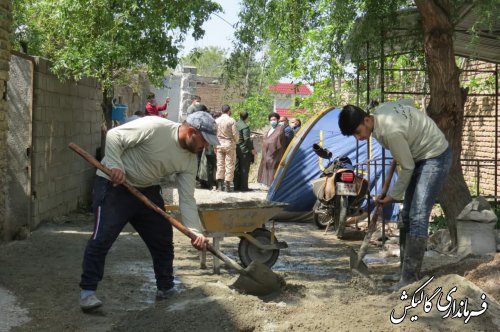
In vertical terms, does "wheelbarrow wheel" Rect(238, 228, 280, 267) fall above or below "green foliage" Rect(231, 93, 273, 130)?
below

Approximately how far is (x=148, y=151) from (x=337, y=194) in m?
5.37

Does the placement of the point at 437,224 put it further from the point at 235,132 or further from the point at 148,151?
the point at 235,132

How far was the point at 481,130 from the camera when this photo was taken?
14.2 metres

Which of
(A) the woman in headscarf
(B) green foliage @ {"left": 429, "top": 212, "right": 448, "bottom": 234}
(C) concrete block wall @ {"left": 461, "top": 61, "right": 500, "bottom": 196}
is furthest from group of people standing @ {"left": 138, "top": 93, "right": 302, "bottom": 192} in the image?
(B) green foliage @ {"left": 429, "top": 212, "right": 448, "bottom": 234}

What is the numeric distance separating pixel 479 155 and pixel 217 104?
74.1ft

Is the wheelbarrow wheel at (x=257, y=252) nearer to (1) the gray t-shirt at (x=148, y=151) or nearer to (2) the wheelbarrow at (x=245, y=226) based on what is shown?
(2) the wheelbarrow at (x=245, y=226)

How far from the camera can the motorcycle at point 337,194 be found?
Answer: 10.5 meters

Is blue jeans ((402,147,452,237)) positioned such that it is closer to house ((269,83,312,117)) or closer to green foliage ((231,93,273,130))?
house ((269,83,312,117))

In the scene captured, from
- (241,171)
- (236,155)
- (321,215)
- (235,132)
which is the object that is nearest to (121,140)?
(321,215)

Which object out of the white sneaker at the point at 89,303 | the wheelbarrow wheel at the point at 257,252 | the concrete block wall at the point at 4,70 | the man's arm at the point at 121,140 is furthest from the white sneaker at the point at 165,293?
the concrete block wall at the point at 4,70

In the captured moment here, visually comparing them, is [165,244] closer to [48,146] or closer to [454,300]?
[454,300]

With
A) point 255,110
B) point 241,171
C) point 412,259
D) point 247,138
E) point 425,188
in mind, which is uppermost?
point 255,110

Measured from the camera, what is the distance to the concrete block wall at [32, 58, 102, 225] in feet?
30.9

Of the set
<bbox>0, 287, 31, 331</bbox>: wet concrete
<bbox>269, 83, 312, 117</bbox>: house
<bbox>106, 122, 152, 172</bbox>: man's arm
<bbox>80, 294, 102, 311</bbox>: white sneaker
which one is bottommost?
<bbox>0, 287, 31, 331</bbox>: wet concrete
